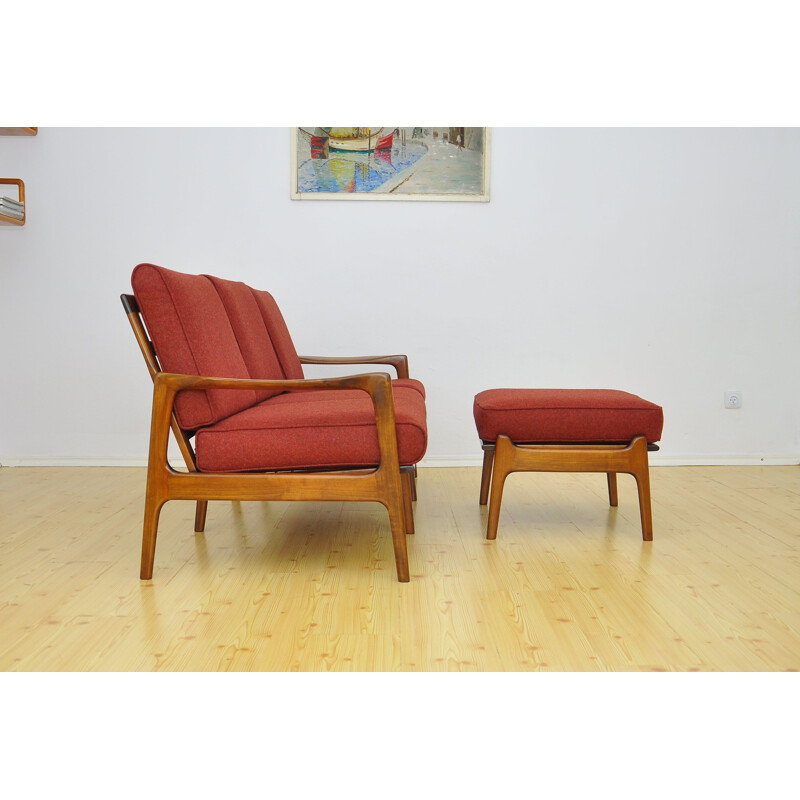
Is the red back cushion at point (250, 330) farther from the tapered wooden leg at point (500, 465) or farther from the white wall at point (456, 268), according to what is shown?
the white wall at point (456, 268)

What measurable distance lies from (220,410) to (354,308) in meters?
1.92

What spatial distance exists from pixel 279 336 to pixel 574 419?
50.2 inches

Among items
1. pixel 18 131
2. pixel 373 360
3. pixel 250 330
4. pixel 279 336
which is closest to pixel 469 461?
pixel 373 360

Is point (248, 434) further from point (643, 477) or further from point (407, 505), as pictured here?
point (643, 477)

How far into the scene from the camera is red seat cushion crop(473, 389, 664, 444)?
2578 mm

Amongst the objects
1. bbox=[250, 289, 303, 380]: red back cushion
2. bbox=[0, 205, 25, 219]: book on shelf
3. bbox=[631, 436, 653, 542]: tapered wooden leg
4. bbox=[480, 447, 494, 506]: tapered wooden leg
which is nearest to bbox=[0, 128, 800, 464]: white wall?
bbox=[0, 205, 25, 219]: book on shelf

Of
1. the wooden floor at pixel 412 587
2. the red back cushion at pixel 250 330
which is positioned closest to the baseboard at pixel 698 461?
the wooden floor at pixel 412 587

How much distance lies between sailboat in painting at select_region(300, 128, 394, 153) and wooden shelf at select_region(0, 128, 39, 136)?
1325mm

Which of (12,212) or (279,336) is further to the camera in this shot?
(12,212)

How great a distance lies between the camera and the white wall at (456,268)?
4.04m

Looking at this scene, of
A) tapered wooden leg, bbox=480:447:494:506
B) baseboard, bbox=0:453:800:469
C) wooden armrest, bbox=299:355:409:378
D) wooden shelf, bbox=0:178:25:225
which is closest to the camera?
tapered wooden leg, bbox=480:447:494:506

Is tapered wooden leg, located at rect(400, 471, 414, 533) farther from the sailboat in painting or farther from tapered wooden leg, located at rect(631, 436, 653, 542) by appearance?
the sailboat in painting

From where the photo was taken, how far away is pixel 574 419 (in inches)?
102

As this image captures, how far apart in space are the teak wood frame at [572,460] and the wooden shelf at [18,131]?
2.90m
